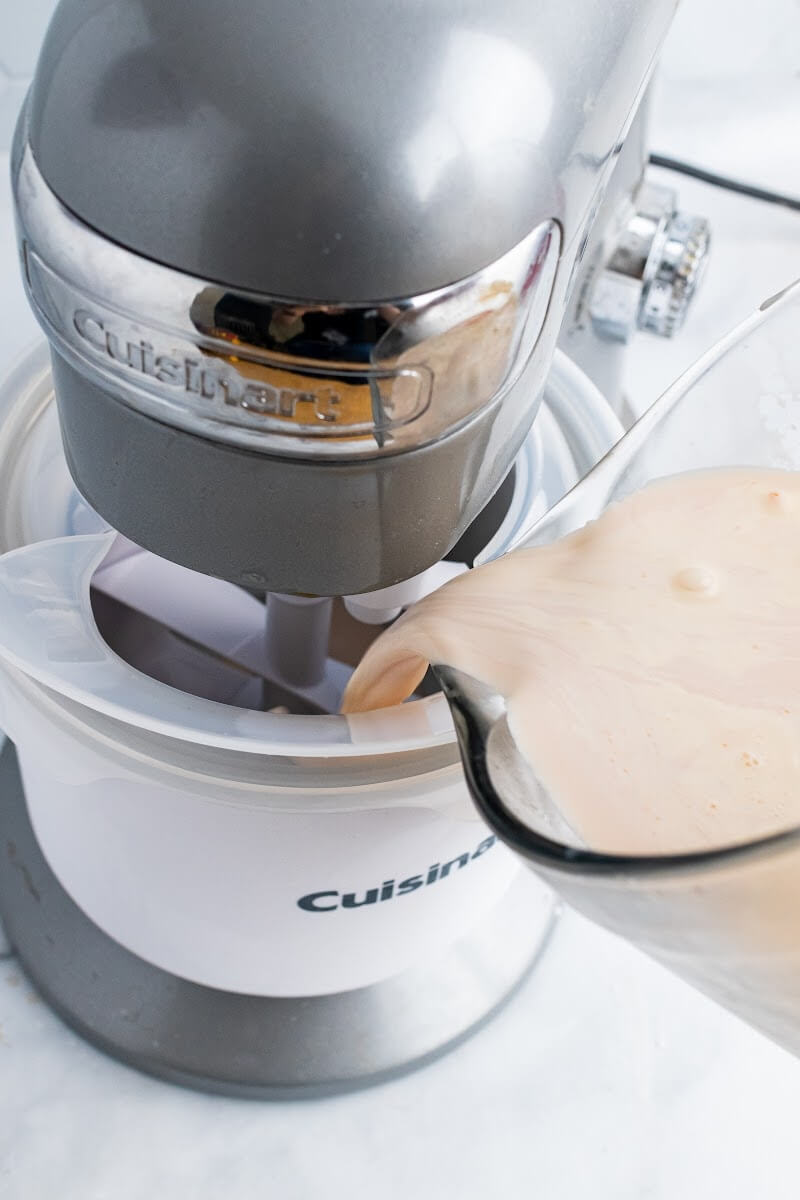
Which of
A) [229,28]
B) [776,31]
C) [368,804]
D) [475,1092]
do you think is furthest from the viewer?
[776,31]

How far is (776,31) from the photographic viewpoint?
79 centimetres

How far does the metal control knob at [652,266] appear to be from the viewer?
20.7 inches

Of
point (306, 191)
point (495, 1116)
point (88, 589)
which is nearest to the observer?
point (306, 191)

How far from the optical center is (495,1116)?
469 millimetres

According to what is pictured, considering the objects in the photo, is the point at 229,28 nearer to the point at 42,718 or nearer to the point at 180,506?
the point at 180,506

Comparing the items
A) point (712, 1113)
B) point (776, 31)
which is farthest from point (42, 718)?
point (776, 31)

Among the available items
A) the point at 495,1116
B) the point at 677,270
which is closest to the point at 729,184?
the point at 677,270

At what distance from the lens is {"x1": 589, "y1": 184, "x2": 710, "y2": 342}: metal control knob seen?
52cm

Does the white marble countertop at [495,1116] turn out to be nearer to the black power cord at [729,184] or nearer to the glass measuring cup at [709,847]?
the glass measuring cup at [709,847]

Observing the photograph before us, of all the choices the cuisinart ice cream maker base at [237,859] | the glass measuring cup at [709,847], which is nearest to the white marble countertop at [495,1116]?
the cuisinart ice cream maker base at [237,859]

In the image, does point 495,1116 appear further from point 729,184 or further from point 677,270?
point 729,184

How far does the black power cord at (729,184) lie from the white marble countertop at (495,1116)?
1.37 feet

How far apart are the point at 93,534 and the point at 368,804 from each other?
11 cm

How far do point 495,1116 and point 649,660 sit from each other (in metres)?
0.25
